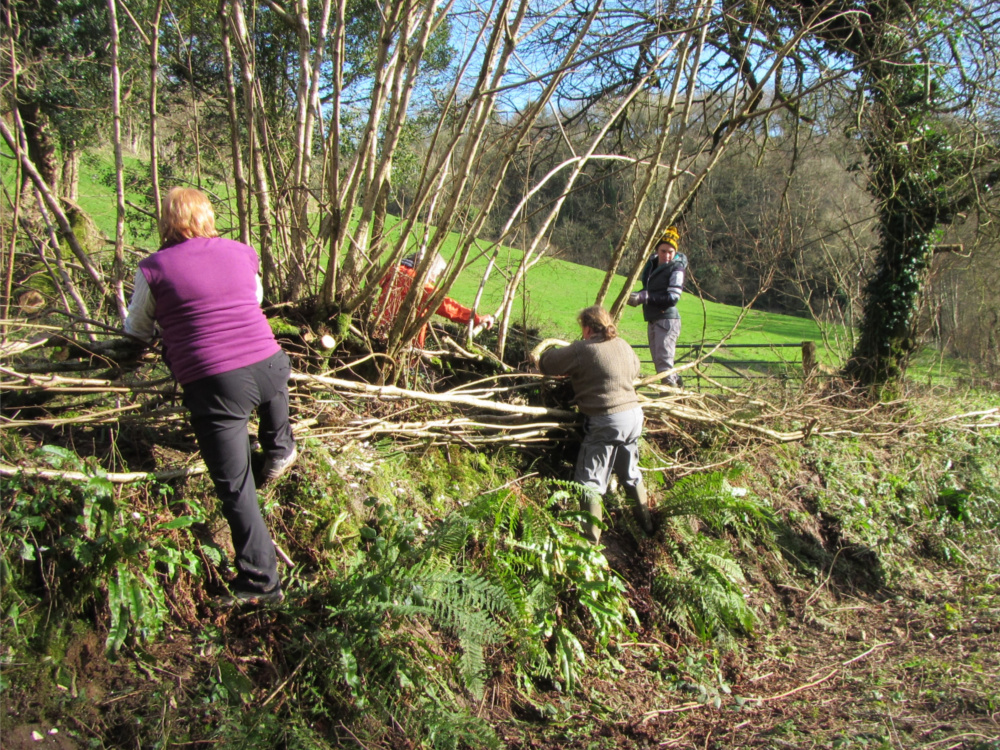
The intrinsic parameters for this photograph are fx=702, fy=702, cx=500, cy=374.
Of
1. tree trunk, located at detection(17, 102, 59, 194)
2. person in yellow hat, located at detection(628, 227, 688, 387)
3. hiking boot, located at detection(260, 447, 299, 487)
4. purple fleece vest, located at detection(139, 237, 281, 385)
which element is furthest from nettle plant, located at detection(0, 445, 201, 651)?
tree trunk, located at detection(17, 102, 59, 194)

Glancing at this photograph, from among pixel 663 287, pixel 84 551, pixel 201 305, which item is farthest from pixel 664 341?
pixel 84 551

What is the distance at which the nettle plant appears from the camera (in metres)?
3.12

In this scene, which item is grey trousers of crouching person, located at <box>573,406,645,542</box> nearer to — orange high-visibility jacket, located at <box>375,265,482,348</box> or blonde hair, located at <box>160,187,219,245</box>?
orange high-visibility jacket, located at <box>375,265,482,348</box>

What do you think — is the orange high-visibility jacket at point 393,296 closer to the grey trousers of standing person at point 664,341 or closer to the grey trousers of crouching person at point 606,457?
the grey trousers of crouching person at point 606,457

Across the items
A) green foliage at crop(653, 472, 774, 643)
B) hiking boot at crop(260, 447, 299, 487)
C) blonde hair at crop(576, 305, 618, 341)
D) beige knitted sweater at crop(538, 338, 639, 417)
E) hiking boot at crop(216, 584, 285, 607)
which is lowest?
green foliage at crop(653, 472, 774, 643)

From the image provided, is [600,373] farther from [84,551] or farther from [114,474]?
[84,551]

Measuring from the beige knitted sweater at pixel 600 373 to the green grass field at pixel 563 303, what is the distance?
109cm

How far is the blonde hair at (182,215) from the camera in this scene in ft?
10.7

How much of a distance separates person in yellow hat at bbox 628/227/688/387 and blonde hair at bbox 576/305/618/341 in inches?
71.7

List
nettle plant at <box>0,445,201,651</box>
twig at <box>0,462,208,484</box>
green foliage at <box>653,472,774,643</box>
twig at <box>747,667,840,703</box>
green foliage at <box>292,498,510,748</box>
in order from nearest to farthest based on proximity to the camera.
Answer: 1. nettle plant at <box>0,445,201,651</box>
2. twig at <box>0,462,208,484</box>
3. green foliage at <box>292,498,510,748</box>
4. twig at <box>747,667,840,703</box>
5. green foliage at <box>653,472,774,643</box>

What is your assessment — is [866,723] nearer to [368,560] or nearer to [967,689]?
[967,689]

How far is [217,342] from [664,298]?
486cm

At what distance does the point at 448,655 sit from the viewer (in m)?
3.88

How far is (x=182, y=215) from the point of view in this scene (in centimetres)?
326
